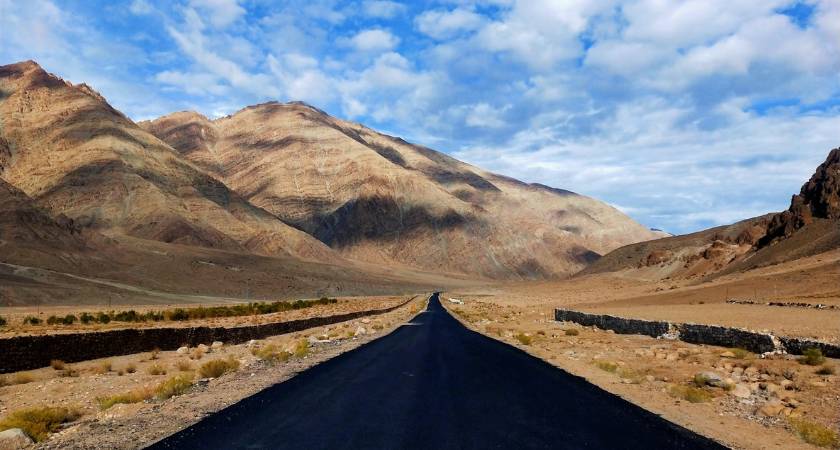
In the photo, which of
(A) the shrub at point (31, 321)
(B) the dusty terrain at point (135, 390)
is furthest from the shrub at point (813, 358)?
(A) the shrub at point (31, 321)

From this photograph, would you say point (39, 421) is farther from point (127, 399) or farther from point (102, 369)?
point (102, 369)

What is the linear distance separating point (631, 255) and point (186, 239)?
94.7m

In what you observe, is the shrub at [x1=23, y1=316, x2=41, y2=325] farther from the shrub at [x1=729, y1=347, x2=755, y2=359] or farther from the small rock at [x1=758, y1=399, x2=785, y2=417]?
the small rock at [x1=758, y1=399, x2=785, y2=417]

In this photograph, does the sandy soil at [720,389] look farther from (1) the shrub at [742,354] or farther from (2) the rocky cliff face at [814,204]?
(2) the rocky cliff face at [814,204]

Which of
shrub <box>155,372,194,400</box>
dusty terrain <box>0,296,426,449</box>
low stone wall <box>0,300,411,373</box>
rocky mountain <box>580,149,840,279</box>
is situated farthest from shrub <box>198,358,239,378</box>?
rocky mountain <box>580,149,840,279</box>

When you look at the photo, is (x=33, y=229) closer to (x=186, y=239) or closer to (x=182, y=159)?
(x=186, y=239)

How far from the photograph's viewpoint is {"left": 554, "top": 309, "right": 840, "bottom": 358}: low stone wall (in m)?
20.8

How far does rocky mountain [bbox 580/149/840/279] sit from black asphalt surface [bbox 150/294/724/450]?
197 feet

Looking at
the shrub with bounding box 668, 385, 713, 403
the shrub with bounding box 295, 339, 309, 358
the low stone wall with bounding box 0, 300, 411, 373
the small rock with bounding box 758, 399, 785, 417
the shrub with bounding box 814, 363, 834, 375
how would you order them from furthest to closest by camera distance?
the shrub with bounding box 295, 339, 309, 358
the low stone wall with bounding box 0, 300, 411, 373
the shrub with bounding box 814, 363, 834, 375
the shrub with bounding box 668, 385, 713, 403
the small rock with bounding box 758, 399, 785, 417

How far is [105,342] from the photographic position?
29312 millimetres

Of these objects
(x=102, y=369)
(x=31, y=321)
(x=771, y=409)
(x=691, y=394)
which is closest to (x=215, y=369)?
(x=102, y=369)

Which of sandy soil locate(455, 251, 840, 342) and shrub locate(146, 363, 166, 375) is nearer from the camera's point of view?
shrub locate(146, 363, 166, 375)

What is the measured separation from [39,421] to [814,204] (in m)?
85.6

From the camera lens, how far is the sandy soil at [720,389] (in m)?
11.7
